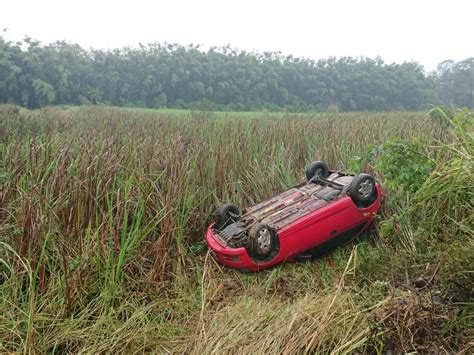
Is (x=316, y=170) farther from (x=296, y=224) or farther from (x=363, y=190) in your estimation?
(x=296, y=224)

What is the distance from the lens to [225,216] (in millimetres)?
3559

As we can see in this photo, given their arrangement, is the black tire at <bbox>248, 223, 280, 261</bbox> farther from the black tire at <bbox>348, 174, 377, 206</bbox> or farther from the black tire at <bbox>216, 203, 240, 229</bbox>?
the black tire at <bbox>348, 174, 377, 206</bbox>

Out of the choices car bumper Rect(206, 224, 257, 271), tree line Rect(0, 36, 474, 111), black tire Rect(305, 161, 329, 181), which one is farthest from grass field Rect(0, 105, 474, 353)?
tree line Rect(0, 36, 474, 111)

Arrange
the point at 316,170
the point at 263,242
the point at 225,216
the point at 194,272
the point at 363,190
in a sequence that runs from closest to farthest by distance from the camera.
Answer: the point at 263,242
the point at 194,272
the point at 363,190
the point at 225,216
the point at 316,170

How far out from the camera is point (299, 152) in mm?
5375

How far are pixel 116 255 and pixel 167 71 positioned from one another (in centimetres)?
3408

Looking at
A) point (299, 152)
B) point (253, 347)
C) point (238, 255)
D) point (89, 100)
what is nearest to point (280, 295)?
point (238, 255)

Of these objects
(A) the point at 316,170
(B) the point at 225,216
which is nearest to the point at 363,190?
(A) the point at 316,170

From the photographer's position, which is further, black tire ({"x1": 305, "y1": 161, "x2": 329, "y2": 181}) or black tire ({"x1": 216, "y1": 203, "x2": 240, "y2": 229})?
black tire ({"x1": 305, "y1": 161, "x2": 329, "y2": 181})

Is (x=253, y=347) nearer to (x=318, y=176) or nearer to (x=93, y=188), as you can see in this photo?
(x=93, y=188)

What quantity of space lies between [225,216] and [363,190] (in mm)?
1185

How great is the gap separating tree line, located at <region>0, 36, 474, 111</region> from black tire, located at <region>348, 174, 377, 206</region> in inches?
974

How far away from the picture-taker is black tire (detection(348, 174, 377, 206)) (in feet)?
10.9

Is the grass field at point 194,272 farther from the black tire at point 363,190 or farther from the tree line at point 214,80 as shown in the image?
the tree line at point 214,80
